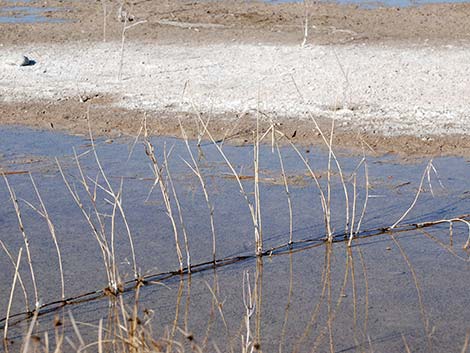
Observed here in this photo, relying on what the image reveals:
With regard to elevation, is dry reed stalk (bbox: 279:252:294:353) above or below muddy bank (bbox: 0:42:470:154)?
above

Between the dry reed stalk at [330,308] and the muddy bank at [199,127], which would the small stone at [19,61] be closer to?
the muddy bank at [199,127]

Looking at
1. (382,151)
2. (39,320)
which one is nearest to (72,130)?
(382,151)

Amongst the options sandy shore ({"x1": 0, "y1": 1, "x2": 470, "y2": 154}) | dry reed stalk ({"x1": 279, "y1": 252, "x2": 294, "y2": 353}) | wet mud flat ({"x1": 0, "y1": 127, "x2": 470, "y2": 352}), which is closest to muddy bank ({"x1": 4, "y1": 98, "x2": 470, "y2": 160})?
sandy shore ({"x1": 0, "y1": 1, "x2": 470, "y2": 154})

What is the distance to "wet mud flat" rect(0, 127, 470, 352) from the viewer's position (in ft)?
14.1

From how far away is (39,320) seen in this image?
4414 mm

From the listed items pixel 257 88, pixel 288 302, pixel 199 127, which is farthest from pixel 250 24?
pixel 288 302

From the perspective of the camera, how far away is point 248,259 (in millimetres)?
5105

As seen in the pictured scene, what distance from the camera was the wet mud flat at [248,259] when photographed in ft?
14.1

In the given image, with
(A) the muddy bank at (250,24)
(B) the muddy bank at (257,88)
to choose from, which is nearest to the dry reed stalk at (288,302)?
(B) the muddy bank at (257,88)

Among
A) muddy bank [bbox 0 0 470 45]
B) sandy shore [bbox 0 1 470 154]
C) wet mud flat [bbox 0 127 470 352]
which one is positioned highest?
wet mud flat [bbox 0 127 470 352]

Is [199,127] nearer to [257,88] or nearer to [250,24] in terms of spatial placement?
[257,88]

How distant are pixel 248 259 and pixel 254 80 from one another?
12.7ft

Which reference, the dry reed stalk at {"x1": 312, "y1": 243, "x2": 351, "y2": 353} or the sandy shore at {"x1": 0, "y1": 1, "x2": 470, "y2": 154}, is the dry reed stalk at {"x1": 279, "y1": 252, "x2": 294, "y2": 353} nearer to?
the dry reed stalk at {"x1": 312, "y1": 243, "x2": 351, "y2": 353}

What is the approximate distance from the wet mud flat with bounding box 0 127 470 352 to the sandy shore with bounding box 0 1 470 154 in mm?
705
